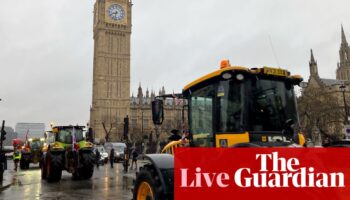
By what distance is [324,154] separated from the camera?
3906 millimetres

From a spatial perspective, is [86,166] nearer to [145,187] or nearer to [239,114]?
[145,187]

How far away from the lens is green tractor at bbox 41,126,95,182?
49.0 feet

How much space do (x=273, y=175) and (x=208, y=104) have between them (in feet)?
5.47

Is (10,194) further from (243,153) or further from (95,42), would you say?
(95,42)

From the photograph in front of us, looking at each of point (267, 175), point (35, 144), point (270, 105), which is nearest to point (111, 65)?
point (35, 144)

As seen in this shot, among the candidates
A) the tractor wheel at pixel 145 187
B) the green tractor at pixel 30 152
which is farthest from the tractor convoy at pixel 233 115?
the green tractor at pixel 30 152

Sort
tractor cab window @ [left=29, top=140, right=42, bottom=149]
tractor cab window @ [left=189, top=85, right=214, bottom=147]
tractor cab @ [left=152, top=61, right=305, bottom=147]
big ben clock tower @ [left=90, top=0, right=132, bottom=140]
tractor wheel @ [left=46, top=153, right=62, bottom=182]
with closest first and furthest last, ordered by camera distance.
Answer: tractor cab @ [left=152, top=61, right=305, bottom=147] < tractor cab window @ [left=189, top=85, right=214, bottom=147] < tractor wheel @ [left=46, top=153, right=62, bottom=182] < tractor cab window @ [left=29, top=140, right=42, bottom=149] < big ben clock tower @ [left=90, top=0, right=132, bottom=140]

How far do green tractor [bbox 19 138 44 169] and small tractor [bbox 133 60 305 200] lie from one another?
79.1 ft

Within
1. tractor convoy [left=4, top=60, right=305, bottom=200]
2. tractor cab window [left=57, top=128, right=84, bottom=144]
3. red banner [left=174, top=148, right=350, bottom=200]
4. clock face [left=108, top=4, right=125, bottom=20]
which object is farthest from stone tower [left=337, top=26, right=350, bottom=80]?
red banner [left=174, top=148, right=350, bottom=200]

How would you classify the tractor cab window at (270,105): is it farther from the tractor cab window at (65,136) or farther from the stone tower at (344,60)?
the stone tower at (344,60)

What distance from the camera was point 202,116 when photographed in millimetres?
5262

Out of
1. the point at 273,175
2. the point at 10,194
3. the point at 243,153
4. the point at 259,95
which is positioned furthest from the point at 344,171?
the point at 10,194

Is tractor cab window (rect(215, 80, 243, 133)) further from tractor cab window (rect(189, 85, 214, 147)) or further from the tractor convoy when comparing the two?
tractor cab window (rect(189, 85, 214, 147))

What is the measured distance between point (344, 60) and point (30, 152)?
10026 centimetres
